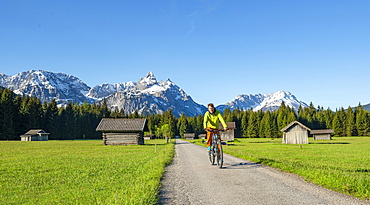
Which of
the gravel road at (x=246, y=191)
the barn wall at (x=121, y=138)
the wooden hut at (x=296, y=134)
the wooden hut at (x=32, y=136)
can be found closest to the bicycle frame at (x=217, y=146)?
the gravel road at (x=246, y=191)

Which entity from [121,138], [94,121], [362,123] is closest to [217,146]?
[121,138]

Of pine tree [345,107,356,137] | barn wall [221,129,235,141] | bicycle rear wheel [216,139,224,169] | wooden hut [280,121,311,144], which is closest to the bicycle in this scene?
bicycle rear wheel [216,139,224,169]

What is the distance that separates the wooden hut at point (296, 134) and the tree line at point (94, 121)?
5966cm

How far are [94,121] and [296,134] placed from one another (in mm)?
99539

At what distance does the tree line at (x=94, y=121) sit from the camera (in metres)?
88.2

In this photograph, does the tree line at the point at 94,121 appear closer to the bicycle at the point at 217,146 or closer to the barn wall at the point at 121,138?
the barn wall at the point at 121,138

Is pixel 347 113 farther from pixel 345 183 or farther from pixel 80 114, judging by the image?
pixel 345 183

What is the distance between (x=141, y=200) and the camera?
584 centimetres

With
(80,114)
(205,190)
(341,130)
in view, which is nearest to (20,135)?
(80,114)

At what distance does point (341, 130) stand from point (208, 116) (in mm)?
134071

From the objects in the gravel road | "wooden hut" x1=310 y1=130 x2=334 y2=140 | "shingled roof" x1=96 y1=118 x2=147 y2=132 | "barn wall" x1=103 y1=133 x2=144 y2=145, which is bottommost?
"wooden hut" x1=310 y1=130 x2=334 y2=140

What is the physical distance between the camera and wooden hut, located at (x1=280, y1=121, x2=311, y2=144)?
59.4 m

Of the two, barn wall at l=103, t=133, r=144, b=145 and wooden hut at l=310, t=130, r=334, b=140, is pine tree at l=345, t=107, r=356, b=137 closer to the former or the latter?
wooden hut at l=310, t=130, r=334, b=140

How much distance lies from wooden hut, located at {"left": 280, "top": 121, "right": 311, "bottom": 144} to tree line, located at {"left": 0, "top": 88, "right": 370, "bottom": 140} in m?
59.7
